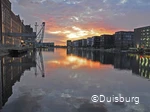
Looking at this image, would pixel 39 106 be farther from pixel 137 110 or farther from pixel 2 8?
pixel 2 8

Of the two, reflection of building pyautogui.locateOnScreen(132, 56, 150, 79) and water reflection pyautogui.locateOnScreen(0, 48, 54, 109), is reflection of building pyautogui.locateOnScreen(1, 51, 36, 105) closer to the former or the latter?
water reflection pyautogui.locateOnScreen(0, 48, 54, 109)

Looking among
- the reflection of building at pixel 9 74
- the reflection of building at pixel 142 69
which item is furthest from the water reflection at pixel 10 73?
the reflection of building at pixel 142 69

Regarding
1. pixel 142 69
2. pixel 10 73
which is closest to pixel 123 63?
pixel 142 69

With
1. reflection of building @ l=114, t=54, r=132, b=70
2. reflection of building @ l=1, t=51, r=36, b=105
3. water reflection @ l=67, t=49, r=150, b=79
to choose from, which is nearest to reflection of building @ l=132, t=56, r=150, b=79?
water reflection @ l=67, t=49, r=150, b=79

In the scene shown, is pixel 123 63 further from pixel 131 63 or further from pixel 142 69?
pixel 142 69

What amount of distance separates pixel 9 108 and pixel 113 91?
881 cm

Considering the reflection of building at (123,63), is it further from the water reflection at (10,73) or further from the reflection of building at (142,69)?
the water reflection at (10,73)

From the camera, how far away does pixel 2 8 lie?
4409 inches

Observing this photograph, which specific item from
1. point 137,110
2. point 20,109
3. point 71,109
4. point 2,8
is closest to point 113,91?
point 137,110

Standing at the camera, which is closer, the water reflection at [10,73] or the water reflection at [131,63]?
the water reflection at [10,73]

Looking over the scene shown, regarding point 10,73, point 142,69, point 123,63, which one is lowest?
point 123,63

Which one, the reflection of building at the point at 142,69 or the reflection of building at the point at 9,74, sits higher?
the reflection of building at the point at 9,74

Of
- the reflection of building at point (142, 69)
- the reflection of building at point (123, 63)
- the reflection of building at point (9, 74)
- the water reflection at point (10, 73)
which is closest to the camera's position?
the water reflection at point (10, 73)

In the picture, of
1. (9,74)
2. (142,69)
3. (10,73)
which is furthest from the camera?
(142,69)
